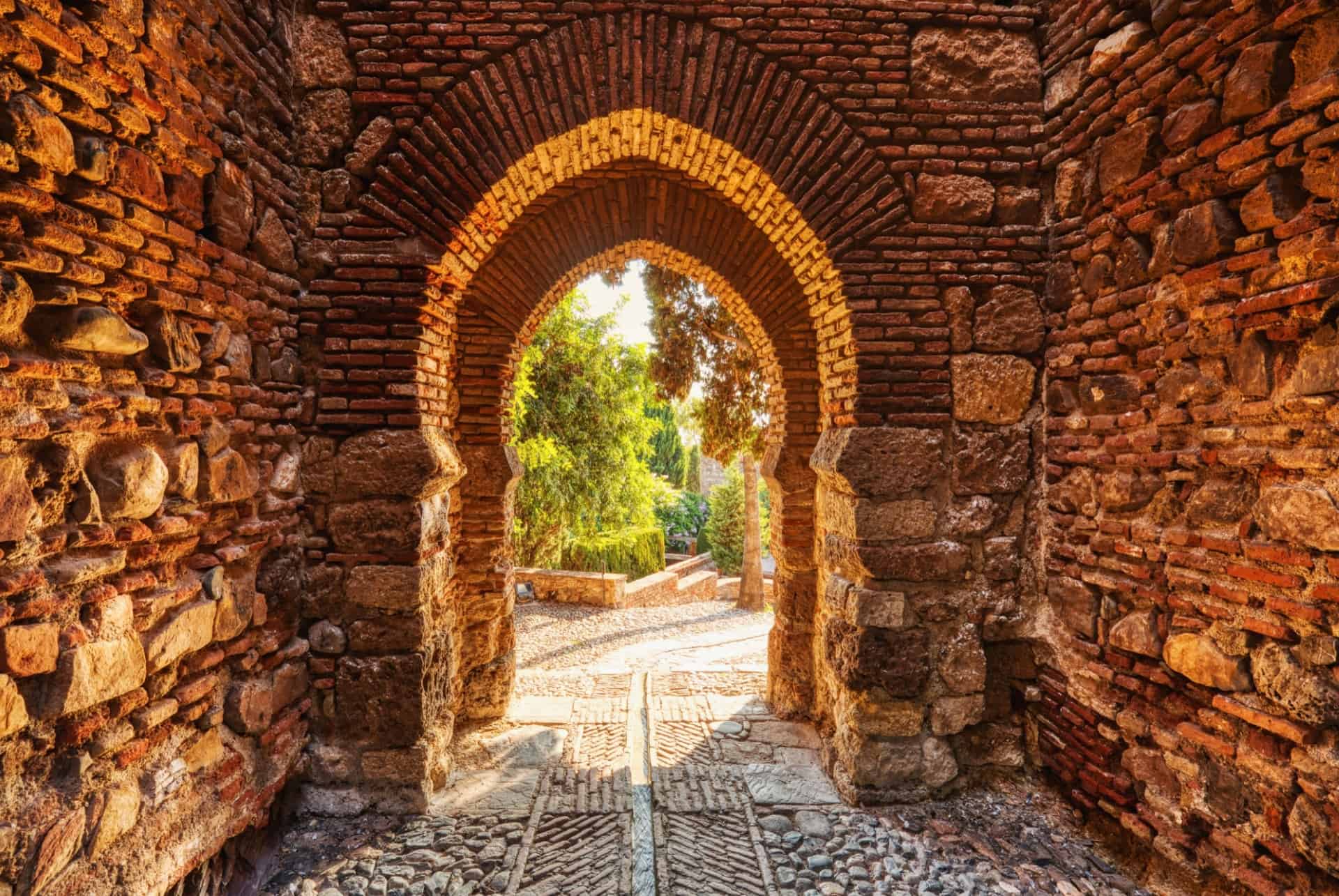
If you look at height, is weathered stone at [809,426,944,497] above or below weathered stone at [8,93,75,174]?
below

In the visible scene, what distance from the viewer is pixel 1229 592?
2168mm

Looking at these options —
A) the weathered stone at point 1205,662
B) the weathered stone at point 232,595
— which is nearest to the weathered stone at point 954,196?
the weathered stone at point 1205,662

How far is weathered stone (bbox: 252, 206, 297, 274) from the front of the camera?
267cm

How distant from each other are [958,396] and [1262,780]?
1.78 meters

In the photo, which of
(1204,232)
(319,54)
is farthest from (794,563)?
(319,54)

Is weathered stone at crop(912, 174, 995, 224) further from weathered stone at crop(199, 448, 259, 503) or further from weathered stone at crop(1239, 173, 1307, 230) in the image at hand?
weathered stone at crop(199, 448, 259, 503)

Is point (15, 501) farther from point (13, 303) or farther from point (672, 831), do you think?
point (672, 831)

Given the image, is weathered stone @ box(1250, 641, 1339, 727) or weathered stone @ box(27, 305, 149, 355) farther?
weathered stone @ box(1250, 641, 1339, 727)

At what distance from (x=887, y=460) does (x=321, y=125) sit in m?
3.15

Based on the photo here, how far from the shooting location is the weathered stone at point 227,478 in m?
2.32

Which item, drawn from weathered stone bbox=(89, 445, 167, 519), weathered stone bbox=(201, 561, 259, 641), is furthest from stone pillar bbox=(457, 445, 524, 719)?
weathered stone bbox=(89, 445, 167, 519)

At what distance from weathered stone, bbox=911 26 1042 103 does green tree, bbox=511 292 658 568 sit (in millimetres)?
6042

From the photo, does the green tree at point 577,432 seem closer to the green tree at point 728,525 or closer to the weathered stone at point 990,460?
the green tree at point 728,525

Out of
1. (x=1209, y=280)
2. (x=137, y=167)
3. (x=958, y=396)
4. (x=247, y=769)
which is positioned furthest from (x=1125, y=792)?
(x=137, y=167)
